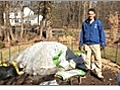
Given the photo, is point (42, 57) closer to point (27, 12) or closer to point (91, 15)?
point (27, 12)

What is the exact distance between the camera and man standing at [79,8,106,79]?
5.46 metres

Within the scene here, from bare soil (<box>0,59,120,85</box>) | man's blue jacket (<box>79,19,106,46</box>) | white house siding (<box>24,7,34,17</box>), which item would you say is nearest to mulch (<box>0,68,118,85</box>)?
bare soil (<box>0,59,120,85</box>)

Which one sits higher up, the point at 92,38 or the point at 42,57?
the point at 92,38

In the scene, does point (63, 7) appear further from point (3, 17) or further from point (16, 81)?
point (16, 81)

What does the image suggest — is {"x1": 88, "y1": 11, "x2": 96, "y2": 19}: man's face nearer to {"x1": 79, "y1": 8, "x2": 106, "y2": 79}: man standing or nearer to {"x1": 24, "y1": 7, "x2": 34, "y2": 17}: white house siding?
{"x1": 79, "y1": 8, "x2": 106, "y2": 79}: man standing

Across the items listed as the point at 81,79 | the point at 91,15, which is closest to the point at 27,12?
the point at 91,15

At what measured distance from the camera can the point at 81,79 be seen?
18.6 ft

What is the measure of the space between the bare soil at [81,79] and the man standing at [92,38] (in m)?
0.15

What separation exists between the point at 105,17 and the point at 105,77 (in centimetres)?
100

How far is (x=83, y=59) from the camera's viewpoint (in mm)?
5691

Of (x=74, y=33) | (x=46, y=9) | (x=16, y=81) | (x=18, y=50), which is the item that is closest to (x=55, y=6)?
(x=46, y=9)

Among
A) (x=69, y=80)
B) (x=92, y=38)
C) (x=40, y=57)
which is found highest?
(x=92, y=38)

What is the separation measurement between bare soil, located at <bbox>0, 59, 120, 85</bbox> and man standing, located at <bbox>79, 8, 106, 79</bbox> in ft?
0.50

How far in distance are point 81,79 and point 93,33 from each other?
2.61 ft
